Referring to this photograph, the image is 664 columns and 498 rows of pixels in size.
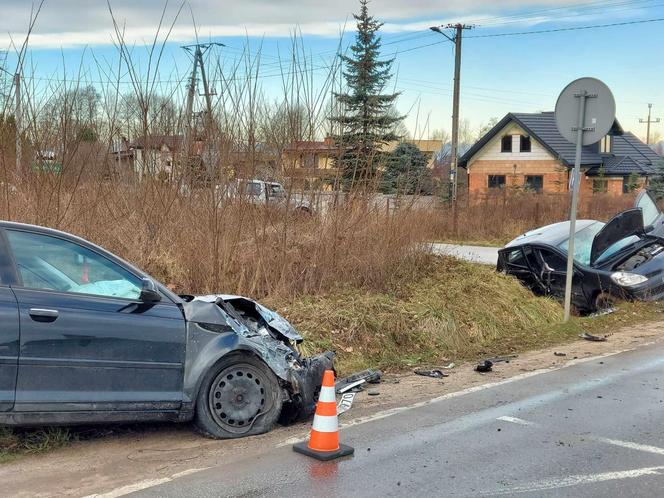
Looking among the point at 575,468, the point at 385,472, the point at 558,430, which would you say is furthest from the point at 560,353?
the point at 385,472

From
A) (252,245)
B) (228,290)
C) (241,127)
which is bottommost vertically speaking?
(228,290)

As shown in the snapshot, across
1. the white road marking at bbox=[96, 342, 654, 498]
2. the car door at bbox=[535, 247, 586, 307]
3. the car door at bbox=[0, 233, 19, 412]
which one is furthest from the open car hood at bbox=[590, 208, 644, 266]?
the car door at bbox=[0, 233, 19, 412]

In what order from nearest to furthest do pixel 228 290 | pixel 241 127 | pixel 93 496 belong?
1. pixel 93 496
2. pixel 228 290
3. pixel 241 127

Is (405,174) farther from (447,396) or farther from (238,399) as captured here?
(238,399)

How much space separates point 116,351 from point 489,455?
277cm

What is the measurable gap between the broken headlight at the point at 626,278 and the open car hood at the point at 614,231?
453 mm

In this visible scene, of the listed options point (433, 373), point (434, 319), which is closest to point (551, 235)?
point (434, 319)

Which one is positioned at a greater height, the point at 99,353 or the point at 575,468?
the point at 99,353

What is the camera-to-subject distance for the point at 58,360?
455cm

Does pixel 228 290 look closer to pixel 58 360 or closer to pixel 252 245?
pixel 252 245

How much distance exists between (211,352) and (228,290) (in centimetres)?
406

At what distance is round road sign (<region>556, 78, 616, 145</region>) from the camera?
9789mm

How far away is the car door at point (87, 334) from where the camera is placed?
14.8 feet

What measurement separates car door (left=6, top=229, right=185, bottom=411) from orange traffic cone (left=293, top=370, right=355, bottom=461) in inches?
41.0
